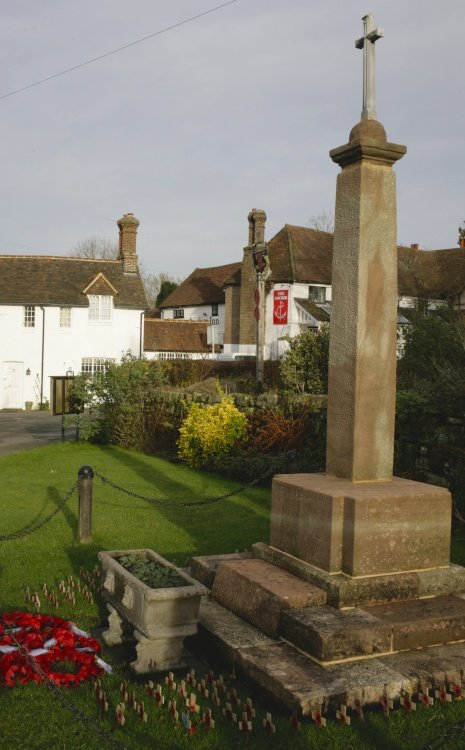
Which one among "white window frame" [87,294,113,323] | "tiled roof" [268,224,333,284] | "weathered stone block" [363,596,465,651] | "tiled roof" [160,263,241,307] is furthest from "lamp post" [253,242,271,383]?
"tiled roof" [160,263,241,307]

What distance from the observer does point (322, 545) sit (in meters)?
5.08

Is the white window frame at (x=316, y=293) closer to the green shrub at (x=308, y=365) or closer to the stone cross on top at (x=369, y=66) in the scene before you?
the green shrub at (x=308, y=365)

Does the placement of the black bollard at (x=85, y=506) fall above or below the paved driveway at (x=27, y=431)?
above

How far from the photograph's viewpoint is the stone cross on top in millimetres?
5688

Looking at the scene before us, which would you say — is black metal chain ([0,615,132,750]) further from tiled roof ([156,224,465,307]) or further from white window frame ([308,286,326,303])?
white window frame ([308,286,326,303])

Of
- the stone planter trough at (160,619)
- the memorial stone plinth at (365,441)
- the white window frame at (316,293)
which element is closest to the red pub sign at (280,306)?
the white window frame at (316,293)

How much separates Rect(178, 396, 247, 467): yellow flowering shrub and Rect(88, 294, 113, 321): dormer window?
23.1 m

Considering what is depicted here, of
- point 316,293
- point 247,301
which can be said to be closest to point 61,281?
point 247,301

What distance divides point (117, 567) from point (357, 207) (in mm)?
3462

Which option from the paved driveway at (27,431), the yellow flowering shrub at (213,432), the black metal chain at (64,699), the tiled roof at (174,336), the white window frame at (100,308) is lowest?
the paved driveway at (27,431)

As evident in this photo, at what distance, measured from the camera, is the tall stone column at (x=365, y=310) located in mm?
5395

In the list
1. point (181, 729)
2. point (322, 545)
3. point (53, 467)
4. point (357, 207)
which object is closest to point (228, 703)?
point (181, 729)

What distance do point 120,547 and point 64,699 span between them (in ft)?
15.3

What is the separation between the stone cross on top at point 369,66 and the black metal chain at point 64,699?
4799mm
